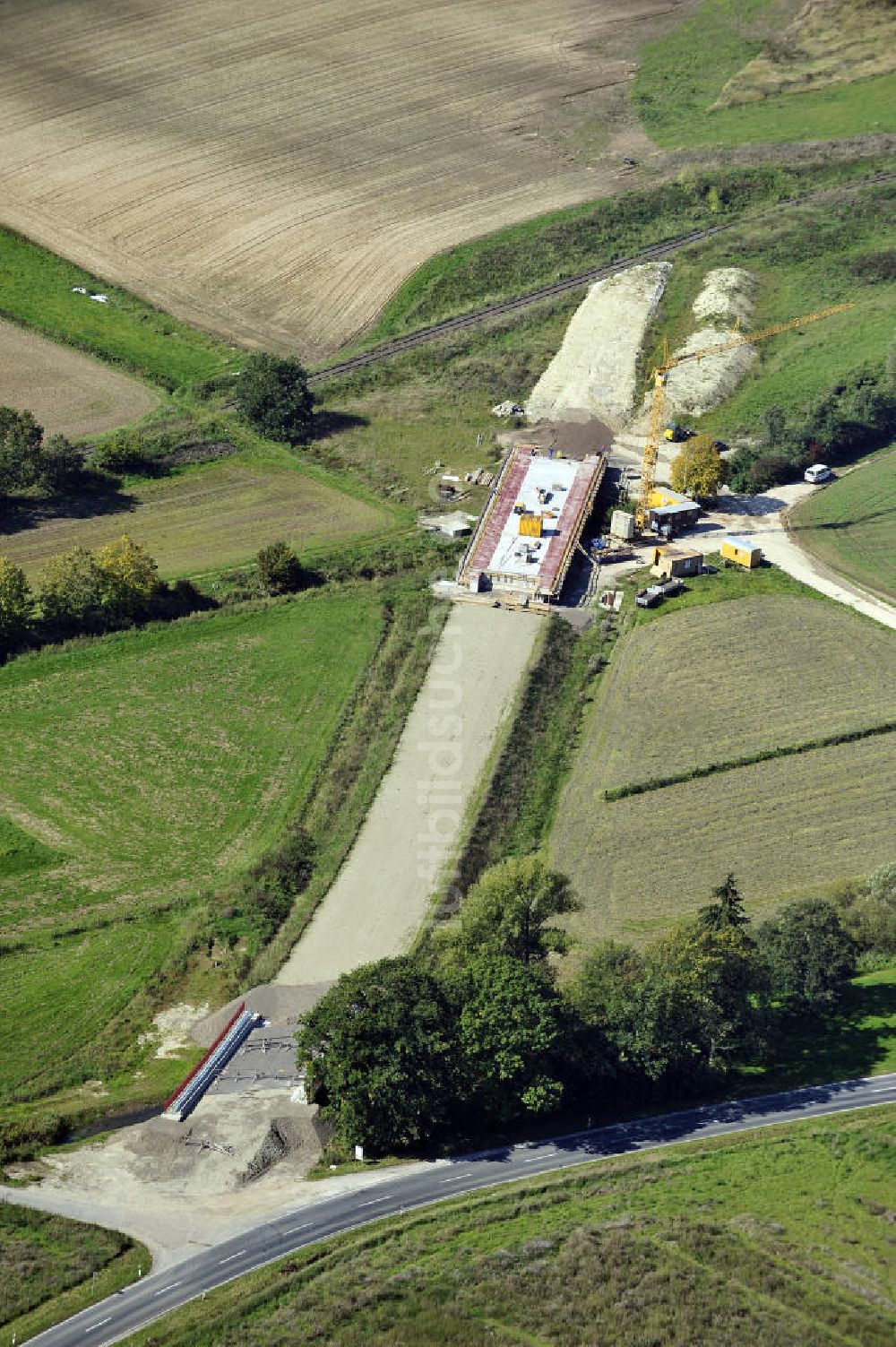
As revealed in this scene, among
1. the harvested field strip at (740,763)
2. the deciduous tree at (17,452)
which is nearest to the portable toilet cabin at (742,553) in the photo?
the harvested field strip at (740,763)

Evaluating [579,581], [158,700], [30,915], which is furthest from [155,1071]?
[579,581]

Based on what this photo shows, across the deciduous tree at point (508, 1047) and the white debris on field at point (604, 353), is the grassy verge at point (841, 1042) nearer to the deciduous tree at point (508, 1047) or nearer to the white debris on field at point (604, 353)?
the deciduous tree at point (508, 1047)

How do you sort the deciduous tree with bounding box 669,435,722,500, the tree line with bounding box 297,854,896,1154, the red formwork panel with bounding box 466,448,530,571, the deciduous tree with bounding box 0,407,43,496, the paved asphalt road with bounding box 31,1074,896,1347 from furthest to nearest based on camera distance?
the deciduous tree with bounding box 669,435,722,500 < the deciduous tree with bounding box 0,407,43,496 < the red formwork panel with bounding box 466,448,530,571 < the tree line with bounding box 297,854,896,1154 < the paved asphalt road with bounding box 31,1074,896,1347

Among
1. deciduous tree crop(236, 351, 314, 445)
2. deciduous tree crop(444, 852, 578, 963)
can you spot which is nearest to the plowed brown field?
deciduous tree crop(236, 351, 314, 445)

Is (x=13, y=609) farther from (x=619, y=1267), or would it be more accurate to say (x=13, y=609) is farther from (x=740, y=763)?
(x=619, y=1267)

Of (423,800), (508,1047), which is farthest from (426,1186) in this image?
(423,800)

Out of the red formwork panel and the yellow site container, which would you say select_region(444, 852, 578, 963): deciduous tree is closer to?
the red formwork panel

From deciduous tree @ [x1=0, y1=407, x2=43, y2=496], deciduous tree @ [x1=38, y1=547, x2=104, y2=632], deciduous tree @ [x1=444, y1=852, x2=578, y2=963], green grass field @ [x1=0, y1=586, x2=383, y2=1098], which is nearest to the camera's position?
deciduous tree @ [x1=444, y1=852, x2=578, y2=963]
